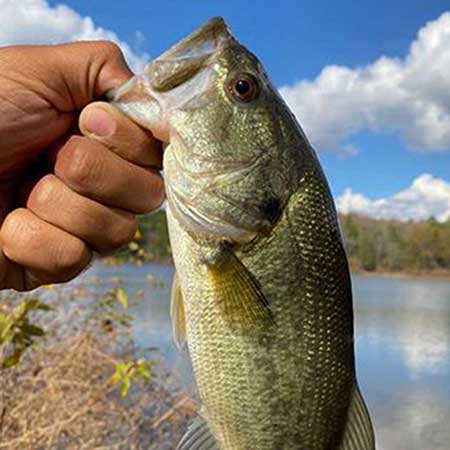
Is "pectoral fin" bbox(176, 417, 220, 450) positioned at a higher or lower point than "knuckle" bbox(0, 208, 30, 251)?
lower

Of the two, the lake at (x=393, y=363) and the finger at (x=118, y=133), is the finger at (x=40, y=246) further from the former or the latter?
the lake at (x=393, y=363)

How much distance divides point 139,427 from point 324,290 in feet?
16.2

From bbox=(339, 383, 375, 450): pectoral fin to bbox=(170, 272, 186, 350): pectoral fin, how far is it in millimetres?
491

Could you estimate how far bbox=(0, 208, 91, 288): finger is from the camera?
7.29 ft

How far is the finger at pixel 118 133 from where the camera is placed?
6.73 ft

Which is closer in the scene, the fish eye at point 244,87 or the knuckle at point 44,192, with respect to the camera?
the fish eye at point 244,87

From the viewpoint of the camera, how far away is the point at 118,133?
6.82 ft

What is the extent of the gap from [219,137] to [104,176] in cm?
39

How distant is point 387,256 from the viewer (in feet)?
208

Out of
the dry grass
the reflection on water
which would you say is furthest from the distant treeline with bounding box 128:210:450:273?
the dry grass

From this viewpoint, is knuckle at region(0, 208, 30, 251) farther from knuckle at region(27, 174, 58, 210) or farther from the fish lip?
the fish lip

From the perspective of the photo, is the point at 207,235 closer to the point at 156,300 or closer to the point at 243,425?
the point at 243,425

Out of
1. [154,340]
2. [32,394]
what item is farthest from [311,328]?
[154,340]

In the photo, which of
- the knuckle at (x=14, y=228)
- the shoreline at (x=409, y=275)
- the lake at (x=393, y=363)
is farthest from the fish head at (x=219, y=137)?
the shoreline at (x=409, y=275)
